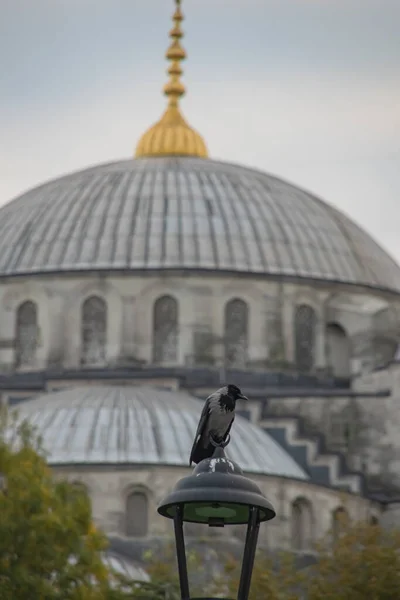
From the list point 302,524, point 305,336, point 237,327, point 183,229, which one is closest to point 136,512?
point 302,524

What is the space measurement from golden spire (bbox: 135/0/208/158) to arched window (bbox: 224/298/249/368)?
35.2ft

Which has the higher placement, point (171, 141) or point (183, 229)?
point (171, 141)

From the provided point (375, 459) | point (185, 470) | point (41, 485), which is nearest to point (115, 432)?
point (185, 470)

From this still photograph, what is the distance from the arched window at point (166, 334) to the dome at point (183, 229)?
1093 mm

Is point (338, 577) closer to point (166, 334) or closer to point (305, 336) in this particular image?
point (166, 334)

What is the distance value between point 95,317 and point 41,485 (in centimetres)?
2540

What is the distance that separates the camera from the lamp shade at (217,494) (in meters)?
15.6

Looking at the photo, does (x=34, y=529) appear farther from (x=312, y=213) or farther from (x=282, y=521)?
(x=312, y=213)

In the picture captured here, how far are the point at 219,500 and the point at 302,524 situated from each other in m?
41.1

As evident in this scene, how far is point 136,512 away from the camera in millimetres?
54688

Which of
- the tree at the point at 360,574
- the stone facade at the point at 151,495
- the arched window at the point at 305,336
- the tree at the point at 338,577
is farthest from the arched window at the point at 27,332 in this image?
the tree at the point at 360,574

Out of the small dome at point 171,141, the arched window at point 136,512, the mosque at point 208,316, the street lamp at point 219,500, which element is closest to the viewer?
the street lamp at point 219,500

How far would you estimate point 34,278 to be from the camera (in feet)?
218

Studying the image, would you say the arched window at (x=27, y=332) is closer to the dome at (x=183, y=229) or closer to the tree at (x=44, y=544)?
the dome at (x=183, y=229)
